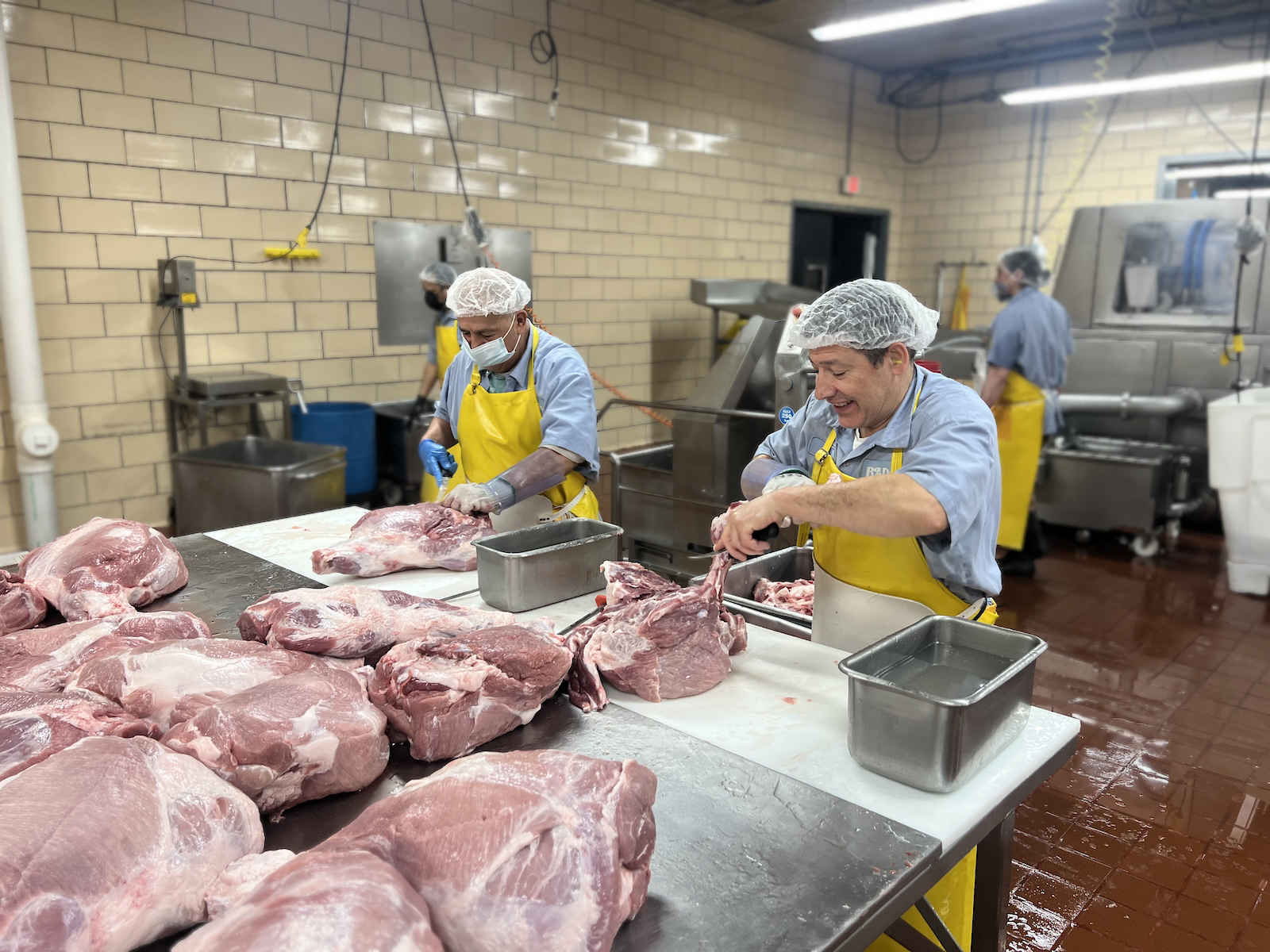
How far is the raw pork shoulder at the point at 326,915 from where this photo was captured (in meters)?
0.97

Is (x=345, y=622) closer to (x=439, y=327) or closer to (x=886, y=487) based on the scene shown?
(x=886, y=487)

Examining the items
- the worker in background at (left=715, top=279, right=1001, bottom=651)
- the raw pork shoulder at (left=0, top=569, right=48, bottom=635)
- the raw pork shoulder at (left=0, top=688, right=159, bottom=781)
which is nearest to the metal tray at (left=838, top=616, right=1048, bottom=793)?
the worker in background at (left=715, top=279, right=1001, bottom=651)

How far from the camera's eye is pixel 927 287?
10.7 meters

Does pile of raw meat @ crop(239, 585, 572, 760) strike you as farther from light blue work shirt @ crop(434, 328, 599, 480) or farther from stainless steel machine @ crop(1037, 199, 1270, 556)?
stainless steel machine @ crop(1037, 199, 1270, 556)

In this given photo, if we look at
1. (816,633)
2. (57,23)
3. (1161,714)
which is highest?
(57,23)

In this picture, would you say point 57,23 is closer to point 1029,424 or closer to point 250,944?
point 250,944

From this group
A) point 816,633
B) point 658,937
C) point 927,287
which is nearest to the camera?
point 658,937

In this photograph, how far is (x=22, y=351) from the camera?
470 centimetres

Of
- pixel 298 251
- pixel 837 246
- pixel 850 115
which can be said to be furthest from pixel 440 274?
pixel 837 246

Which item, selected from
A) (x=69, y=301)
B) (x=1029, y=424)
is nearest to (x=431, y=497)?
(x=69, y=301)

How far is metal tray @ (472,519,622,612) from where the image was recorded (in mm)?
2281

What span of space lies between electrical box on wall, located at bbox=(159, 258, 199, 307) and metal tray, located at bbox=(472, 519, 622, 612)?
380 centimetres

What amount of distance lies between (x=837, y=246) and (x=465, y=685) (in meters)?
10.1

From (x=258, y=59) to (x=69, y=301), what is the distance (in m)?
1.93
